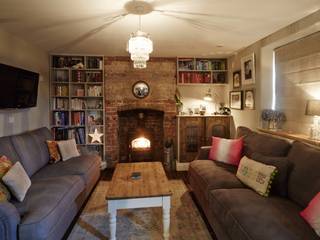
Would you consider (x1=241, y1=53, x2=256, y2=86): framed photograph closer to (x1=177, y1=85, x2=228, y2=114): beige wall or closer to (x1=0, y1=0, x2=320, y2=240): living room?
(x1=0, y1=0, x2=320, y2=240): living room

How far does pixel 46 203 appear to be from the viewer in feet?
7.22

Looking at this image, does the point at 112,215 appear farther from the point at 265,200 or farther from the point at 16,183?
the point at 265,200

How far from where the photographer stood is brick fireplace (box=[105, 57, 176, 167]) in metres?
5.03

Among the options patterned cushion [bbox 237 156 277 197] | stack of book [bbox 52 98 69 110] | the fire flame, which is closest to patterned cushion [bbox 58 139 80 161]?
stack of book [bbox 52 98 69 110]

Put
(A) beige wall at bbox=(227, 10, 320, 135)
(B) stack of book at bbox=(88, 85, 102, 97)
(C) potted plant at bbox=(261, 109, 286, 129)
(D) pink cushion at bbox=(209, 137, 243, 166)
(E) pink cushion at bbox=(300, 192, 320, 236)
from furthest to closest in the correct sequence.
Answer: (B) stack of book at bbox=(88, 85, 102, 97) → (C) potted plant at bbox=(261, 109, 286, 129) → (D) pink cushion at bbox=(209, 137, 243, 166) → (A) beige wall at bbox=(227, 10, 320, 135) → (E) pink cushion at bbox=(300, 192, 320, 236)

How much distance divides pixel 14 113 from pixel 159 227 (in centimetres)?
253

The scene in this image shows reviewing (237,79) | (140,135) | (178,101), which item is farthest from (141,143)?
(237,79)

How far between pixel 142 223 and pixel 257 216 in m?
1.36

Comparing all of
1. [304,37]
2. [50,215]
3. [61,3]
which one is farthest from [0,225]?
[304,37]

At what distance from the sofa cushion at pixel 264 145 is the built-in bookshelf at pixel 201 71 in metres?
1.78

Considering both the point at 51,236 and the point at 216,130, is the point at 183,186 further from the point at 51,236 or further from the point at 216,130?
the point at 51,236

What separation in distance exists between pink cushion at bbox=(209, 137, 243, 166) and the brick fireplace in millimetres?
1649

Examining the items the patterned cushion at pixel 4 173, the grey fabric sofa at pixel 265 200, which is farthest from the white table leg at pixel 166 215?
the patterned cushion at pixel 4 173

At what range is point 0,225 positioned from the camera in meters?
1.79
